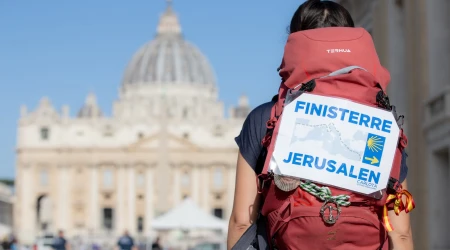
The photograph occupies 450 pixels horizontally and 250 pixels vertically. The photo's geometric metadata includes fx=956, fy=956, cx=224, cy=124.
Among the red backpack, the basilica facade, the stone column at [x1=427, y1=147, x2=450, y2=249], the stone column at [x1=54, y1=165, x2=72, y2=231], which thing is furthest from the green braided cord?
the stone column at [x1=54, y1=165, x2=72, y2=231]

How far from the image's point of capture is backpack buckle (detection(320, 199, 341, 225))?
7.83 feet

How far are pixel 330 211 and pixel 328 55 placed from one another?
45 cm

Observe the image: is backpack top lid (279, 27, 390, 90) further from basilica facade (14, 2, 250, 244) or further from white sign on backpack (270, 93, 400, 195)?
basilica facade (14, 2, 250, 244)

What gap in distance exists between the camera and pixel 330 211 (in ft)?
7.88

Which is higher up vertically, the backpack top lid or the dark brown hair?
the dark brown hair

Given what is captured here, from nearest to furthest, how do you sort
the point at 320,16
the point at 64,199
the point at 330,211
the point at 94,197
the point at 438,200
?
the point at 330,211 < the point at 320,16 < the point at 438,200 < the point at 64,199 < the point at 94,197

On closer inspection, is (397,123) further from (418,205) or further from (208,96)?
(208,96)

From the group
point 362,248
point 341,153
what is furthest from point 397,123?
point 362,248

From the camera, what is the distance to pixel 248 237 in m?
2.61

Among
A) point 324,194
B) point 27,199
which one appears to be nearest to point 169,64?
point 27,199

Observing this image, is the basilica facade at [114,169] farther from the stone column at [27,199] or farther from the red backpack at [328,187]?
the red backpack at [328,187]

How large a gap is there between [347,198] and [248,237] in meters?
0.32

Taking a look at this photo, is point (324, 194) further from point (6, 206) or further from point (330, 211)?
point (6, 206)

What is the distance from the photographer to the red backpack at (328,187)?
2.41 metres
